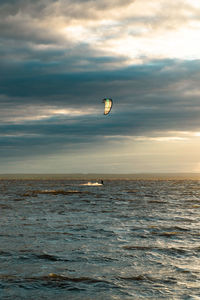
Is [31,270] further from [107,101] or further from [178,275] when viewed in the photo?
[107,101]

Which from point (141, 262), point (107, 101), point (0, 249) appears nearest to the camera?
point (141, 262)

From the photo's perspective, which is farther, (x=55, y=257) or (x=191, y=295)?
(x=55, y=257)

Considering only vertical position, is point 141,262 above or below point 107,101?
below

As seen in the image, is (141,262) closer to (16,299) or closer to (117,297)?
(117,297)

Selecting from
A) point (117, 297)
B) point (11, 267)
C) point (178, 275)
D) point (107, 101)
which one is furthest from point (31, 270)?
point (107, 101)

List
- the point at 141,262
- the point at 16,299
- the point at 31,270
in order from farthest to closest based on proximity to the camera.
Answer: the point at 141,262 < the point at 31,270 < the point at 16,299

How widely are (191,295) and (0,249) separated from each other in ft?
35.8

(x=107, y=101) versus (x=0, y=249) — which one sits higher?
(x=107, y=101)

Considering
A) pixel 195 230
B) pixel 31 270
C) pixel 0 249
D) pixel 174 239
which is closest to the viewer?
pixel 31 270

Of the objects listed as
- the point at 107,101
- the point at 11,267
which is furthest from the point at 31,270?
the point at 107,101

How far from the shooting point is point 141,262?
17.3 meters

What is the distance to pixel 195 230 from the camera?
27.5 m

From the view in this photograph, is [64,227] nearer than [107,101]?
Yes

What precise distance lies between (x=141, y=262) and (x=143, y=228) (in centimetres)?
1144
